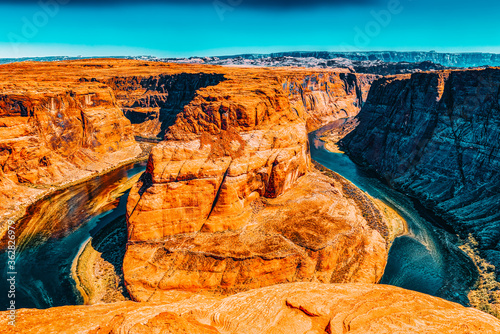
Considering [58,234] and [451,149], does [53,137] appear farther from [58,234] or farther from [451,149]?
[451,149]

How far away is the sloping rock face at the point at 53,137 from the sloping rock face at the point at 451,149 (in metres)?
70.4

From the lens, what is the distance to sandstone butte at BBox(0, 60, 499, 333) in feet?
51.9

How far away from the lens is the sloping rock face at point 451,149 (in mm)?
44875

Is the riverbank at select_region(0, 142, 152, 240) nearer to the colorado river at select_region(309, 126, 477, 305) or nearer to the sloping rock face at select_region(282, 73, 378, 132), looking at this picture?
the colorado river at select_region(309, 126, 477, 305)

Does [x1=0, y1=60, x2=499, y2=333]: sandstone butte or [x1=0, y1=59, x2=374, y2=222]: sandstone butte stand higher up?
[x1=0, y1=59, x2=374, y2=222]: sandstone butte

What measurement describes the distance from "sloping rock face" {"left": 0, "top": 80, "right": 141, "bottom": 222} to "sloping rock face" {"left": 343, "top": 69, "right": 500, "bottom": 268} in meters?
70.4

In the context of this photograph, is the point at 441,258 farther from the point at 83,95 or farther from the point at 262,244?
the point at 83,95

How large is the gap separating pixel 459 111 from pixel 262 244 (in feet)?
161

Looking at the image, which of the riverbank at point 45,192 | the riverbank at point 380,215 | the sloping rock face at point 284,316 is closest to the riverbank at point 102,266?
the sloping rock face at point 284,316

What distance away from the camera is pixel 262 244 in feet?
105

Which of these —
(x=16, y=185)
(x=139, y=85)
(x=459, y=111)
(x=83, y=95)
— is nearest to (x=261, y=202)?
(x=459, y=111)

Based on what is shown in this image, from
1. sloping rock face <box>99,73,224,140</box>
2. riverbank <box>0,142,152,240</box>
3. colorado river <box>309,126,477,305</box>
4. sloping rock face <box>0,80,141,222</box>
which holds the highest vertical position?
sloping rock face <box>99,73,224,140</box>

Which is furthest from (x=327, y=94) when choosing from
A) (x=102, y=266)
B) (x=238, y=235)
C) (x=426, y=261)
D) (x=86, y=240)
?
(x=102, y=266)

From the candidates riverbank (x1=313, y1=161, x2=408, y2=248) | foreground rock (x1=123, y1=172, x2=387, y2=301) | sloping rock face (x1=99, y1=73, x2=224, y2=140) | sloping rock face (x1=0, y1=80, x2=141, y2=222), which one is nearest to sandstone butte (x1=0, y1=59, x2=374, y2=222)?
sloping rock face (x1=0, y1=80, x2=141, y2=222)
